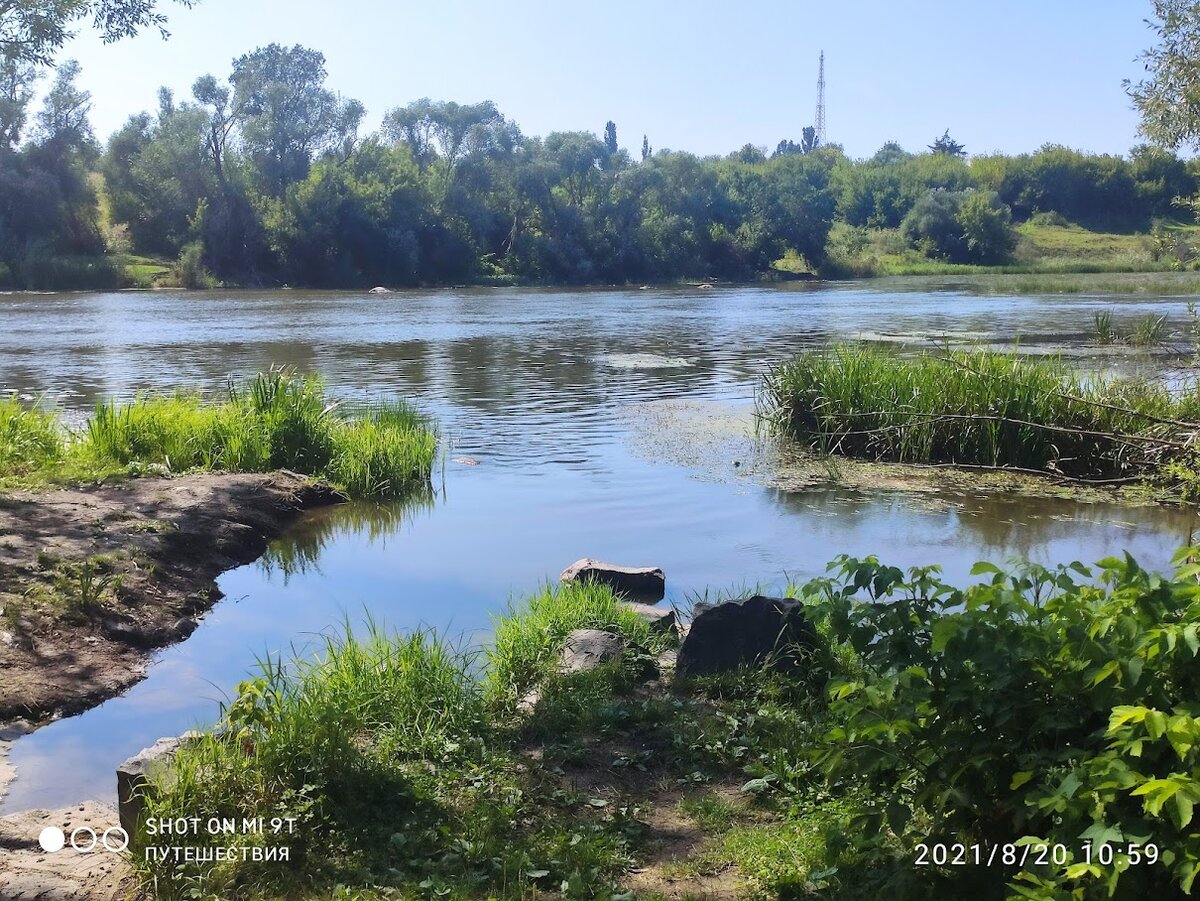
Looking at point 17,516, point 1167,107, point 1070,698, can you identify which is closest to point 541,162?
point 1167,107

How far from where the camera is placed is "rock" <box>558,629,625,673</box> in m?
6.45

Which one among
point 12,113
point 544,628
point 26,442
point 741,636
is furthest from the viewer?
point 12,113

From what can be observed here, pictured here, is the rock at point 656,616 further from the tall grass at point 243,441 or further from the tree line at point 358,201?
the tree line at point 358,201

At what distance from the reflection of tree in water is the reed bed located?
5.65 metres

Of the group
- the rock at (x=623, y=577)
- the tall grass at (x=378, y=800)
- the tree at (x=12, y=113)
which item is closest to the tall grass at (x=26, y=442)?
the rock at (x=623, y=577)

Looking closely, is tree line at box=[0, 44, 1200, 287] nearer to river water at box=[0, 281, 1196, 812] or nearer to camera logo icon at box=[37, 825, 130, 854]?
river water at box=[0, 281, 1196, 812]

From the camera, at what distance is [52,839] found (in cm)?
465

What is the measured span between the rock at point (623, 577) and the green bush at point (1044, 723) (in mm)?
4684

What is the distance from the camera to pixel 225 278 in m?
67.4

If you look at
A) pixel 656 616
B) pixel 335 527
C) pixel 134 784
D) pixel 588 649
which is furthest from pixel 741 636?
pixel 335 527

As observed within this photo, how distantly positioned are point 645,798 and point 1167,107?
539 inches

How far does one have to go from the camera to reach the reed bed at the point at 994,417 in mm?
12727

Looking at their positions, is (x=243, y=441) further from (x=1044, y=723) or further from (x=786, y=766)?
(x=1044, y=723)

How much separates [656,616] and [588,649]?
113 centimetres
